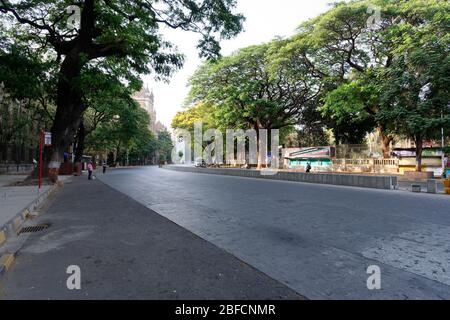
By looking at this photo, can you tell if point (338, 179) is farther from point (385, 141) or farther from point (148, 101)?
point (148, 101)

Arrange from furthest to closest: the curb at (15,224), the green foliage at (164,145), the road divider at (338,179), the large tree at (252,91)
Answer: the green foliage at (164,145)
the large tree at (252,91)
the road divider at (338,179)
the curb at (15,224)

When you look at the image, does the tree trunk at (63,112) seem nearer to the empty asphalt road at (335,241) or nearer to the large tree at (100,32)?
the large tree at (100,32)

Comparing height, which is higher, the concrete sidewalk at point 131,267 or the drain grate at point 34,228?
the concrete sidewalk at point 131,267

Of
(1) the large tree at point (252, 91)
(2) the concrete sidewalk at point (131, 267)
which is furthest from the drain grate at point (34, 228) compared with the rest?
(1) the large tree at point (252, 91)

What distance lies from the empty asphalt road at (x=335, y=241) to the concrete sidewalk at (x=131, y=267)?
0.38m

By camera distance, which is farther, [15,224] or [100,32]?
[100,32]

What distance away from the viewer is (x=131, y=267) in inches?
161

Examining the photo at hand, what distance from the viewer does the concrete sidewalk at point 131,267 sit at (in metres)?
3.33

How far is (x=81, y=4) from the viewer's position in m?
16.8

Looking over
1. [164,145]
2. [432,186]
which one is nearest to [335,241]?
[432,186]

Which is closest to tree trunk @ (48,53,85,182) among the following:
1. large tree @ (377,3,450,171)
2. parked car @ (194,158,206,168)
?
large tree @ (377,3,450,171)

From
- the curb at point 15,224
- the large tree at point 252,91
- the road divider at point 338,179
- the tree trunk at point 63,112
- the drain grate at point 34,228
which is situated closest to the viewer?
the curb at point 15,224

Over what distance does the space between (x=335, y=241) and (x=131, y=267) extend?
11.8 ft
